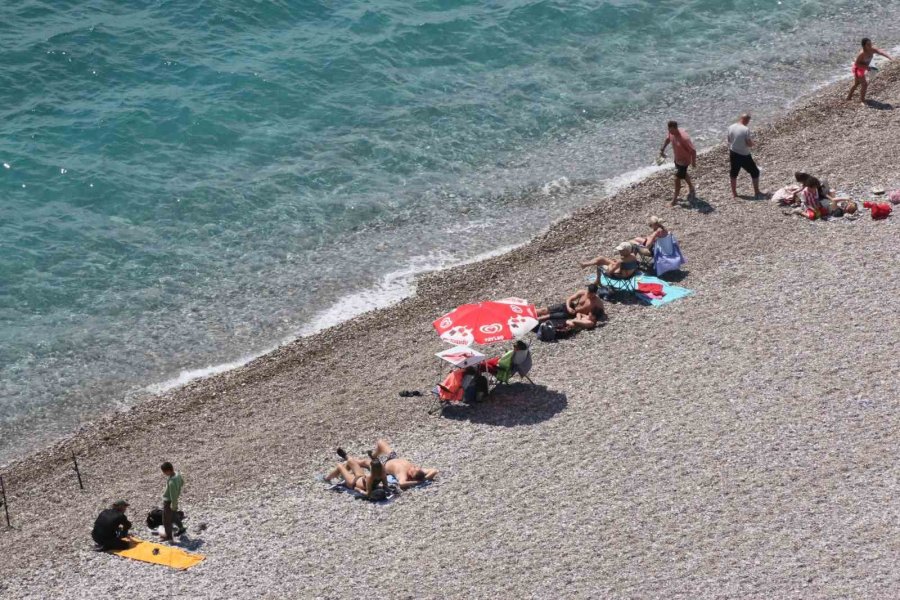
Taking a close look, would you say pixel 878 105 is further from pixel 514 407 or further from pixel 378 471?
pixel 378 471

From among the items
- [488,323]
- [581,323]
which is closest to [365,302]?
[581,323]

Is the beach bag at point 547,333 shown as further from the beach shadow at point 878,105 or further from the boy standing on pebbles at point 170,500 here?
the beach shadow at point 878,105

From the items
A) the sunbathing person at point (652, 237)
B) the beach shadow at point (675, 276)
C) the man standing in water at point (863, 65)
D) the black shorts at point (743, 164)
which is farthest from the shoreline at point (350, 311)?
the beach shadow at point (675, 276)

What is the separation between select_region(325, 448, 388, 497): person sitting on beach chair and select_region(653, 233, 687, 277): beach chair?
664cm

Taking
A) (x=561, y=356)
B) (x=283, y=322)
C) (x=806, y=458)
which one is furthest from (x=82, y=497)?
(x=806, y=458)

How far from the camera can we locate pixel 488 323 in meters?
18.1

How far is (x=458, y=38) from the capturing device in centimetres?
3497

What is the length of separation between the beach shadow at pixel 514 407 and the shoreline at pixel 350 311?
5216mm

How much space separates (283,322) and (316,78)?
11892 millimetres

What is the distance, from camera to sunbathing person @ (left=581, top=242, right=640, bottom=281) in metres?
20.5

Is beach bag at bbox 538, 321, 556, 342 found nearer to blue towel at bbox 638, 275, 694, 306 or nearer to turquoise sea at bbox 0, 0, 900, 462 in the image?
blue towel at bbox 638, 275, 694, 306

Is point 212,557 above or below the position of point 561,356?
below

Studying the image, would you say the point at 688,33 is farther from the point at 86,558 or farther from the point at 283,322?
the point at 86,558

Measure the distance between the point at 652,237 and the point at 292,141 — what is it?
11967 millimetres
